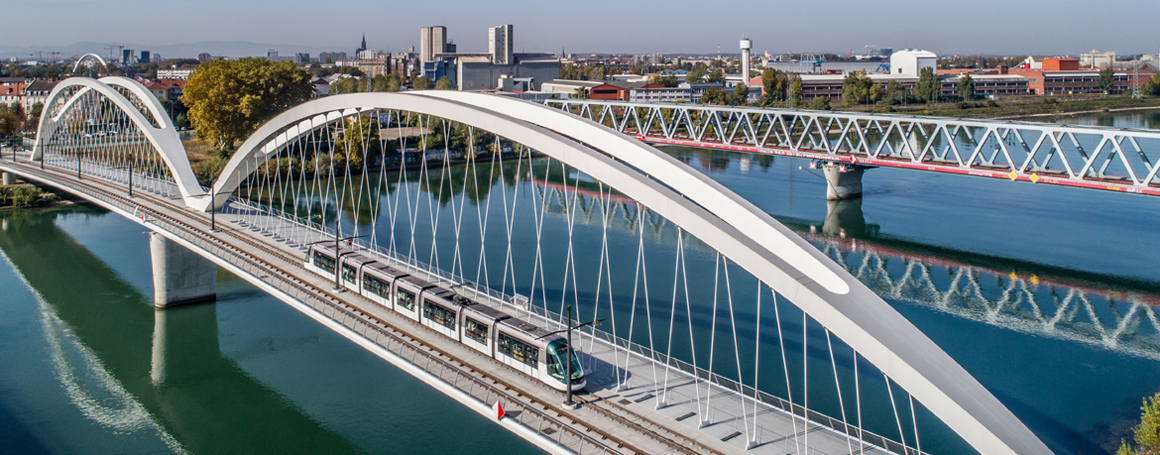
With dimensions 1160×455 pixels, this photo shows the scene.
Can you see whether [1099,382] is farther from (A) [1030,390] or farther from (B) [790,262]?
(B) [790,262]

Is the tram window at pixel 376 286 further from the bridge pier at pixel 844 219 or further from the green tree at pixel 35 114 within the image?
the green tree at pixel 35 114

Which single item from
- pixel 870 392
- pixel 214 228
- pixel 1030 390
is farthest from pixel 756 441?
pixel 214 228

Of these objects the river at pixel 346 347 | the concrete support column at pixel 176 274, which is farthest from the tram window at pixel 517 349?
the concrete support column at pixel 176 274

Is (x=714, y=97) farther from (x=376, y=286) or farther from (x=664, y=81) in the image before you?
(x=376, y=286)

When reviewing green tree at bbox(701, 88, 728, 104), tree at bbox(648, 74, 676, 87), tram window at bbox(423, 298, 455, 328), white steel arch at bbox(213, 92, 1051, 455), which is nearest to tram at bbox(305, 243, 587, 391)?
tram window at bbox(423, 298, 455, 328)

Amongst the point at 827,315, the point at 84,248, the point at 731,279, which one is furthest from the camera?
the point at 84,248

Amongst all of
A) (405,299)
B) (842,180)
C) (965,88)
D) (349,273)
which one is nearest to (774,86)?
(965,88)

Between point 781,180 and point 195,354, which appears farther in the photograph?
point 781,180

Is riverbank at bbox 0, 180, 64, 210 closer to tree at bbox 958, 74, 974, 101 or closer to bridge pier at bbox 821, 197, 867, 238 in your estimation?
bridge pier at bbox 821, 197, 867, 238
